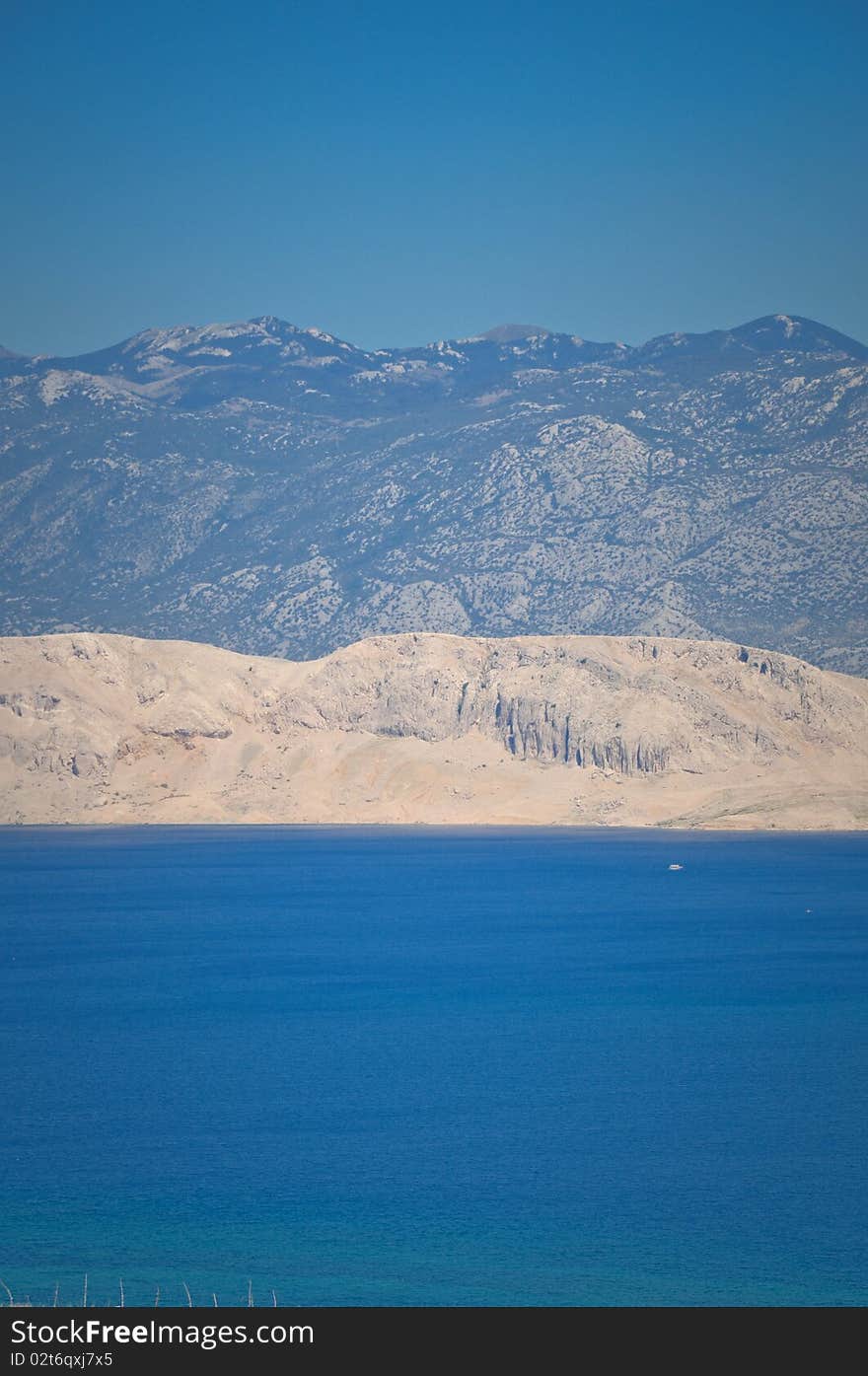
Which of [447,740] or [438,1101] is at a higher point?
[447,740]

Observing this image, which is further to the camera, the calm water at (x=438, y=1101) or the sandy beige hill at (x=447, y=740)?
the sandy beige hill at (x=447, y=740)

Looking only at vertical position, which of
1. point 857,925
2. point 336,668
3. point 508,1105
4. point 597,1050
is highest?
point 336,668

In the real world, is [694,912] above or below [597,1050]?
above

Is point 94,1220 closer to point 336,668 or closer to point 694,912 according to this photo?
point 694,912

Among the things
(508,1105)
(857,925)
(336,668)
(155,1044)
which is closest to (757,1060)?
(508,1105)

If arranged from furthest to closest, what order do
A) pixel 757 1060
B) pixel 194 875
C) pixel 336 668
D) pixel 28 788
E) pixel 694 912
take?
1. pixel 336 668
2. pixel 28 788
3. pixel 194 875
4. pixel 694 912
5. pixel 757 1060

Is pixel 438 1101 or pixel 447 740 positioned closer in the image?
pixel 438 1101
